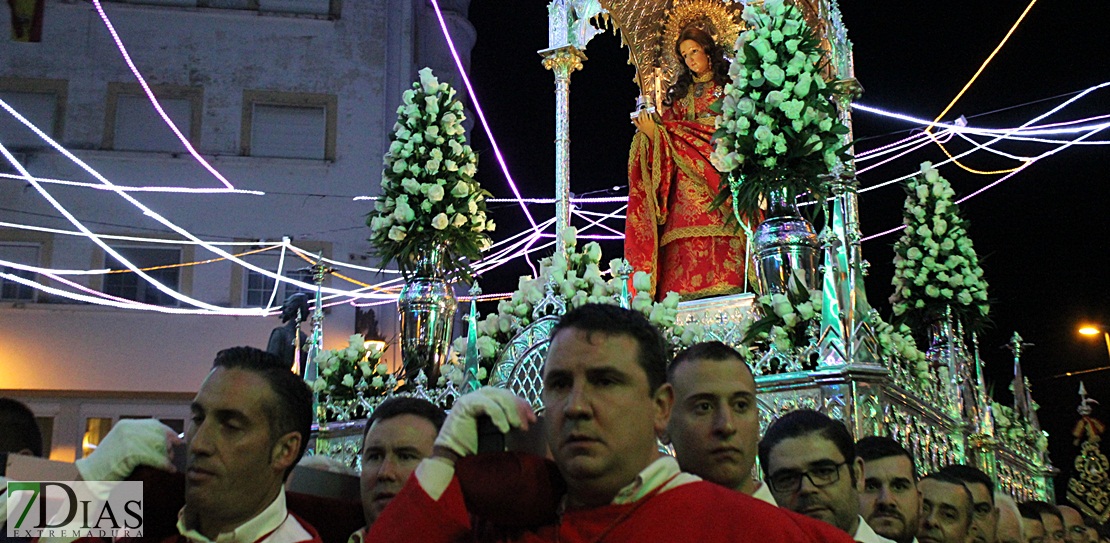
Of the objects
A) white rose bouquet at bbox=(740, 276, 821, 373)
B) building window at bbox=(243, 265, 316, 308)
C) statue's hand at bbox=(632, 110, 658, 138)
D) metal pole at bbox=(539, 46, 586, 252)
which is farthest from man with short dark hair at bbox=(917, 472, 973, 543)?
building window at bbox=(243, 265, 316, 308)

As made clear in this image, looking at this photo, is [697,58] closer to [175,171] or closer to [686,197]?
[686,197]

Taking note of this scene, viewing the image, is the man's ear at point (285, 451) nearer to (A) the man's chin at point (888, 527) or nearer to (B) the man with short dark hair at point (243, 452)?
(B) the man with short dark hair at point (243, 452)

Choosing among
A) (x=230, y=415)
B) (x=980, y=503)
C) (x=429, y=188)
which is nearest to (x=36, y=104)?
(x=429, y=188)

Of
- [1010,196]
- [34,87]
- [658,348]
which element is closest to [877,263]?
[1010,196]

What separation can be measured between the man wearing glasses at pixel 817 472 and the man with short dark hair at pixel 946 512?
1.29 metres

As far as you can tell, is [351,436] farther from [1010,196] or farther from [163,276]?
[163,276]

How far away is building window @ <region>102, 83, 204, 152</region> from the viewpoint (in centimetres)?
1780

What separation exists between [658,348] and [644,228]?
639 cm

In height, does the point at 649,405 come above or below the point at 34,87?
below

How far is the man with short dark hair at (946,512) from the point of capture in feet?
15.4

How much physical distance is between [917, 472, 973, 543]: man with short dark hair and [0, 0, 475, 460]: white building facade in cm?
1366

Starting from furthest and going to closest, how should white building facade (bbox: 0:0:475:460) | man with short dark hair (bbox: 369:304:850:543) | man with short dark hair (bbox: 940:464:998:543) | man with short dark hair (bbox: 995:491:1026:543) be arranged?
white building facade (bbox: 0:0:475:460), man with short dark hair (bbox: 995:491:1026:543), man with short dark hair (bbox: 940:464:998:543), man with short dark hair (bbox: 369:304:850:543)

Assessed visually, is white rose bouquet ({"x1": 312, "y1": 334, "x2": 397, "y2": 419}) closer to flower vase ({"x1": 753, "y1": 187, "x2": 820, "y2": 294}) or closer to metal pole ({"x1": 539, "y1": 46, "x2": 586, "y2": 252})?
metal pole ({"x1": 539, "y1": 46, "x2": 586, "y2": 252})

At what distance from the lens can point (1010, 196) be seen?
1345cm
